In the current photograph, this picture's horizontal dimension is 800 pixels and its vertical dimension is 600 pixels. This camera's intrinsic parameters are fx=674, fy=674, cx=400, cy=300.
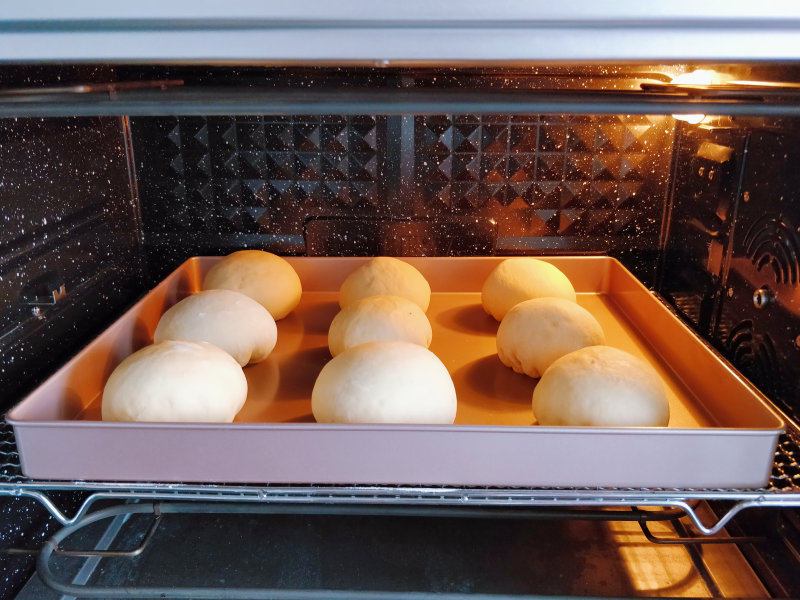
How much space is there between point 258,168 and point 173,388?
0.45 meters

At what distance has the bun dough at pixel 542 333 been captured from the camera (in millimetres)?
877

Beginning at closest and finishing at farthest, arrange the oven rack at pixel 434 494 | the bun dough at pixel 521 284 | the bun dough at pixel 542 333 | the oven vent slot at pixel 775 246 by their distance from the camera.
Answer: the oven rack at pixel 434 494 < the oven vent slot at pixel 775 246 < the bun dough at pixel 542 333 < the bun dough at pixel 521 284

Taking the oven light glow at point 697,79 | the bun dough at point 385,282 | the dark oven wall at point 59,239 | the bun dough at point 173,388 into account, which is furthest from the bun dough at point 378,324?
the oven light glow at point 697,79

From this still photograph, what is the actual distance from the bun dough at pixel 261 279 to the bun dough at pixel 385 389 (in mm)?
278

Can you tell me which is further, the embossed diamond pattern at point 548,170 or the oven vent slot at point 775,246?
the embossed diamond pattern at point 548,170

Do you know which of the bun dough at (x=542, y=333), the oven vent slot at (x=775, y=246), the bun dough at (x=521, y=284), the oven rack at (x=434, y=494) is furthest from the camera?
the bun dough at (x=521, y=284)

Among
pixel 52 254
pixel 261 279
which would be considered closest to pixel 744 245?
pixel 261 279

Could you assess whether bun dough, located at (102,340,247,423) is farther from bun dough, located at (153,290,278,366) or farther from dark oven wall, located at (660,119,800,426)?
dark oven wall, located at (660,119,800,426)

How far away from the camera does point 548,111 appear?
0.54 meters

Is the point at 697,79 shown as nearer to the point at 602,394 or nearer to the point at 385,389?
the point at 602,394

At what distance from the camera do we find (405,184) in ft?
3.48

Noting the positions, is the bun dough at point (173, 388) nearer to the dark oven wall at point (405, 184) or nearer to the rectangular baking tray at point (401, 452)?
the rectangular baking tray at point (401, 452)

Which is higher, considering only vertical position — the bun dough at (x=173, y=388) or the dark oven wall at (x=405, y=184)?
the dark oven wall at (x=405, y=184)

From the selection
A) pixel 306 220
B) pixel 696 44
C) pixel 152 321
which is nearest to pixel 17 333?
pixel 152 321
